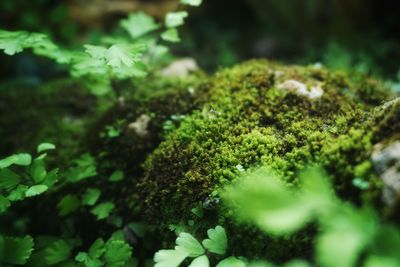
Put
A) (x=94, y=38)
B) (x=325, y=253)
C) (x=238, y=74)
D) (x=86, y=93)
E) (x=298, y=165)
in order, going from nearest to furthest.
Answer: (x=325, y=253)
(x=298, y=165)
(x=238, y=74)
(x=86, y=93)
(x=94, y=38)

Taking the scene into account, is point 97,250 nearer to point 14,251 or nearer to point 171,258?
point 14,251

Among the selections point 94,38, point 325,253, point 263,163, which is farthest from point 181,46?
point 325,253

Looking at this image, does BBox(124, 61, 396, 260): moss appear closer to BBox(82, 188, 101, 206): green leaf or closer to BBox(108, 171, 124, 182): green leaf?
BBox(108, 171, 124, 182): green leaf

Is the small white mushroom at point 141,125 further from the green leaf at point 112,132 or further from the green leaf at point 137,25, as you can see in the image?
the green leaf at point 137,25

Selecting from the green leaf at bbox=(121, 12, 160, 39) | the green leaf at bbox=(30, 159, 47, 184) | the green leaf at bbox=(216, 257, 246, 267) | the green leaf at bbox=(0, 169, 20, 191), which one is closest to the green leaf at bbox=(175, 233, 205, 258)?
the green leaf at bbox=(216, 257, 246, 267)

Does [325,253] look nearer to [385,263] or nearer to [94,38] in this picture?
[385,263]

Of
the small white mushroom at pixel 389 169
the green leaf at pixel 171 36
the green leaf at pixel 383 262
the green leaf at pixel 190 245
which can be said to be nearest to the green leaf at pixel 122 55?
the green leaf at pixel 171 36
